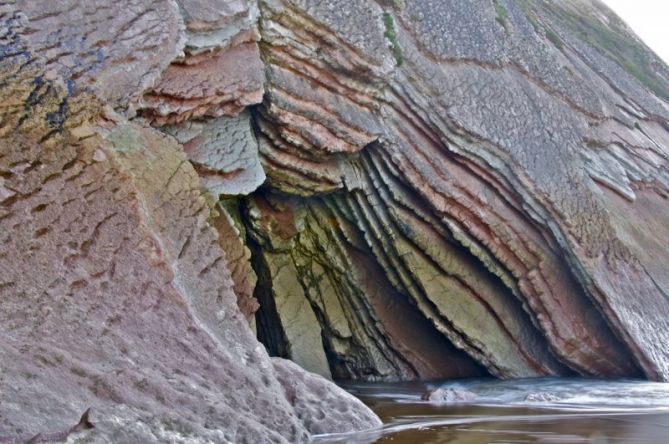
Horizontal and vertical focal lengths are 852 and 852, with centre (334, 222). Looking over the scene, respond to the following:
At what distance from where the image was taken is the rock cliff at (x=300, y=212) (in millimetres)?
5812

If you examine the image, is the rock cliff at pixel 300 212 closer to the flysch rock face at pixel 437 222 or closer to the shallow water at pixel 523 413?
the flysch rock face at pixel 437 222

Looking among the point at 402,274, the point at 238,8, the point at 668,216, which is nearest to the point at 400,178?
the point at 402,274

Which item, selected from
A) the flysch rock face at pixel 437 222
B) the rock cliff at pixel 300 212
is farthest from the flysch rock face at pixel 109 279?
the flysch rock face at pixel 437 222

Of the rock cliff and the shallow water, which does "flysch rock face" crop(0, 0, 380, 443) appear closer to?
the rock cliff

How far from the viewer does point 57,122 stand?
22.1 ft

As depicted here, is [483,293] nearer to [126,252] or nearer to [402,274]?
[402,274]

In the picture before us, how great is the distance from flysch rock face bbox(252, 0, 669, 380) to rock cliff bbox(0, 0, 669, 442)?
0.11ft

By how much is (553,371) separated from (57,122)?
8.46 metres

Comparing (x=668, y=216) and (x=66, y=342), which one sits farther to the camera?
(x=668, y=216)

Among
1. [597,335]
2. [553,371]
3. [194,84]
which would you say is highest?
[194,84]

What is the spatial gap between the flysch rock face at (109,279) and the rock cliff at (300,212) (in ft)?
0.06

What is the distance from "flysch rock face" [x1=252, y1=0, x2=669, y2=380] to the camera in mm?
11133

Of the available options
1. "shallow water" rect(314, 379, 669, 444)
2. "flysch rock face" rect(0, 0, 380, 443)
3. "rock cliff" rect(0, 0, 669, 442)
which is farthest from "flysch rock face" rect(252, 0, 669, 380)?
"flysch rock face" rect(0, 0, 380, 443)

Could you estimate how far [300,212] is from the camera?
12.0 meters
